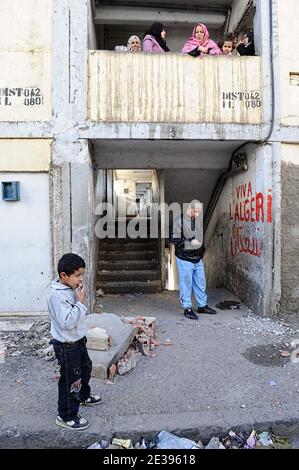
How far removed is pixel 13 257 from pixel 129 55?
11.3ft

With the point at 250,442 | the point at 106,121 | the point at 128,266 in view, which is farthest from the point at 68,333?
the point at 128,266

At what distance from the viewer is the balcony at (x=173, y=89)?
17.9 feet

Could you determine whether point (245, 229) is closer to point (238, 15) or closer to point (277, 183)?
point (277, 183)

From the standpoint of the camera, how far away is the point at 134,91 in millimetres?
5477

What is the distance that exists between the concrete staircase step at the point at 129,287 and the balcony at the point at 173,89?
339 cm

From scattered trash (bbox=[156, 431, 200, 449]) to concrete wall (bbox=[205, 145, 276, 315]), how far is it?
3216 mm

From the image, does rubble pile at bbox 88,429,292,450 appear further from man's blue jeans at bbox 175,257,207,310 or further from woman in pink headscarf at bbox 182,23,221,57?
woman in pink headscarf at bbox 182,23,221,57

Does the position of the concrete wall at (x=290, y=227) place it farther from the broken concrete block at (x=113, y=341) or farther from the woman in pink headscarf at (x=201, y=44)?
the broken concrete block at (x=113, y=341)

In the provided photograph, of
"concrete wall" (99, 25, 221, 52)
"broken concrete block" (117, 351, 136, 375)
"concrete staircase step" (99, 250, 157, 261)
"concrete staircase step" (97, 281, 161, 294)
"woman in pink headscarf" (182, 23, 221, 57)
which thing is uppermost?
"concrete wall" (99, 25, 221, 52)

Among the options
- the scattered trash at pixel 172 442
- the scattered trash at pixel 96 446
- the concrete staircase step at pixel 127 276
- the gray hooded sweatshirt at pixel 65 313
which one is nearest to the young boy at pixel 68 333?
the gray hooded sweatshirt at pixel 65 313

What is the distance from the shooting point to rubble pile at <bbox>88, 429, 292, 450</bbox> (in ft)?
9.20

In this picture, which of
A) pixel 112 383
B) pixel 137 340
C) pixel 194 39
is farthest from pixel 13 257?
pixel 194 39

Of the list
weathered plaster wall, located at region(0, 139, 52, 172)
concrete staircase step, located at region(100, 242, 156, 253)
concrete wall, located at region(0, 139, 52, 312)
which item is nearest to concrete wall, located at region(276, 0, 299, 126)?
weathered plaster wall, located at region(0, 139, 52, 172)

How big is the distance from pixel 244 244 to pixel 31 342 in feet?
12.4
